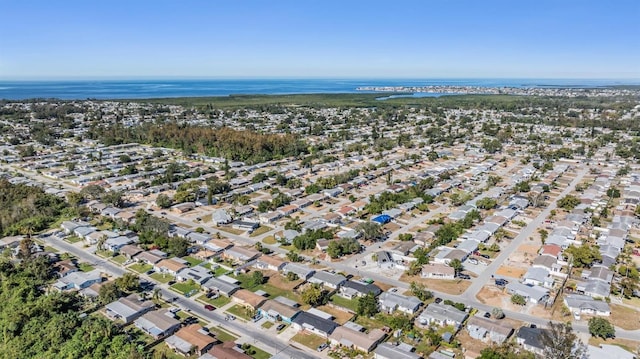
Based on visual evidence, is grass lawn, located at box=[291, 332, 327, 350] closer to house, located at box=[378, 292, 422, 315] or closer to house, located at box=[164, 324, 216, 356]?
house, located at box=[164, 324, 216, 356]

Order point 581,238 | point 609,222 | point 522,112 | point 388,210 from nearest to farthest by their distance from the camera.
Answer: point 581,238 < point 609,222 < point 388,210 < point 522,112

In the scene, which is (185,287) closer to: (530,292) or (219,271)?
(219,271)

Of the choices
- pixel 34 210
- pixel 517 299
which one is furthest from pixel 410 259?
pixel 34 210

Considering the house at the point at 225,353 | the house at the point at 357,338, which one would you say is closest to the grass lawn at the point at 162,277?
the house at the point at 225,353

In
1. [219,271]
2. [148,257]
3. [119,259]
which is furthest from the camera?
[119,259]

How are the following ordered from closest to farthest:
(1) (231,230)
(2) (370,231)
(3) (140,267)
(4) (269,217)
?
(3) (140,267) < (2) (370,231) < (1) (231,230) < (4) (269,217)

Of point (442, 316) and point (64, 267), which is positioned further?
point (64, 267)

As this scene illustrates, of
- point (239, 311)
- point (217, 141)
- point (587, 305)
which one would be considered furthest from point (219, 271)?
point (217, 141)

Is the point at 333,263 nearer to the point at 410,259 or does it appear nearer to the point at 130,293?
the point at 410,259
